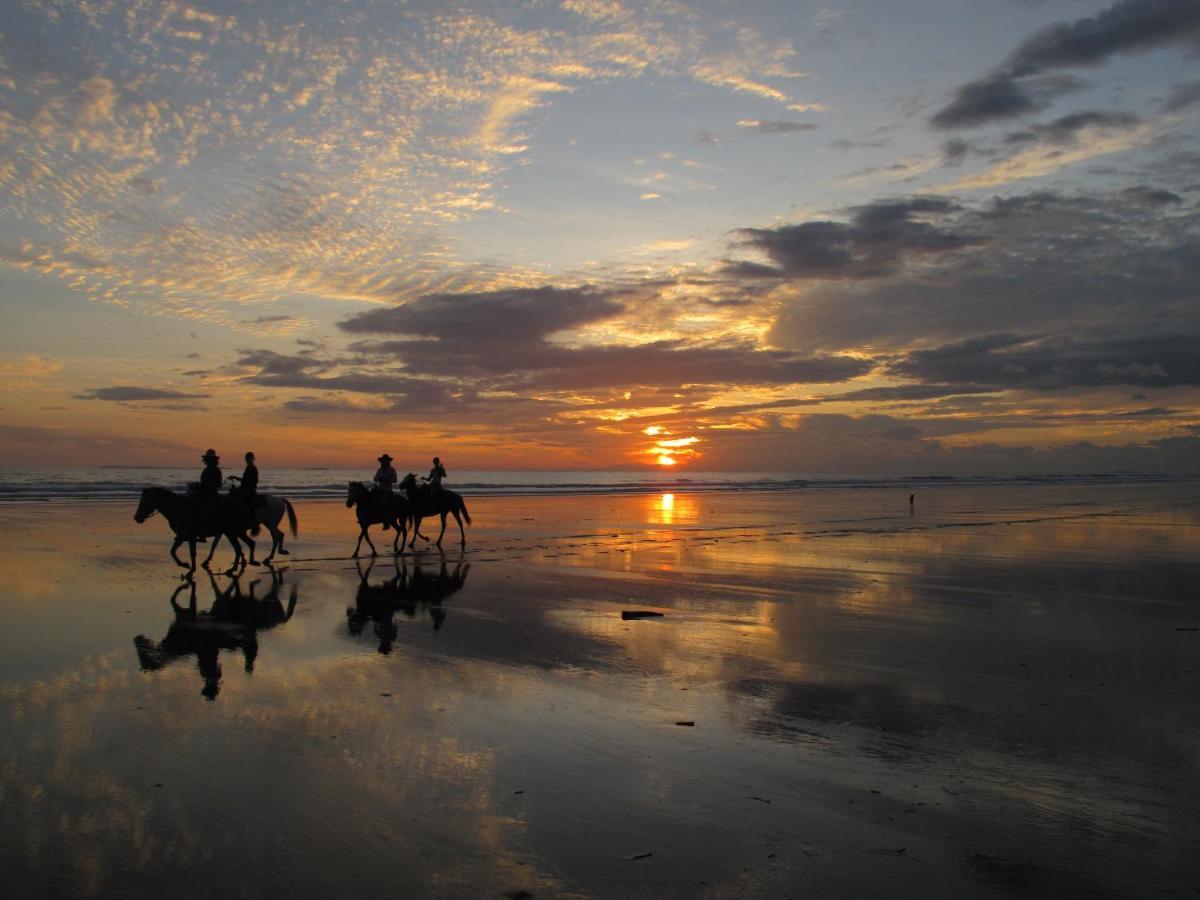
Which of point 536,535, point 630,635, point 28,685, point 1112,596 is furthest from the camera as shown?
point 536,535

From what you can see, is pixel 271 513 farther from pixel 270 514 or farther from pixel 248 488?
pixel 248 488

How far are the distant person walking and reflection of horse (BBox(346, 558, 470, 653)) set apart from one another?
8.19 ft

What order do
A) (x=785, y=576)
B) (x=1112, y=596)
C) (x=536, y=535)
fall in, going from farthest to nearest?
(x=536, y=535) → (x=785, y=576) → (x=1112, y=596)

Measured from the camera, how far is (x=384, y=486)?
2134cm

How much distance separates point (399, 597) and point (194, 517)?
5.82 m

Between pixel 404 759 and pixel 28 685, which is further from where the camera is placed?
pixel 28 685

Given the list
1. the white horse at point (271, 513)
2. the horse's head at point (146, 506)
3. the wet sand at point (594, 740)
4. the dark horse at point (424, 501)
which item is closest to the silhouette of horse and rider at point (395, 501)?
the dark horse at point (424, 501)

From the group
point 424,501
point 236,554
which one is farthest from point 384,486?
point 236,554

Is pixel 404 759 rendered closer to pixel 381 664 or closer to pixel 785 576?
pixel 381 664

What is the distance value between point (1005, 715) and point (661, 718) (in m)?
3.02

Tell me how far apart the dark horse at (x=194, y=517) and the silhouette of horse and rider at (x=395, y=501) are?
8.46ft

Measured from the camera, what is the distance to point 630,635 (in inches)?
439

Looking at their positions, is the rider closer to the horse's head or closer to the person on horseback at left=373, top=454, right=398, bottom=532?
the horse's head

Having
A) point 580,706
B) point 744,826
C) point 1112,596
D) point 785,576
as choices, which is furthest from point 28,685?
point 1112,596
